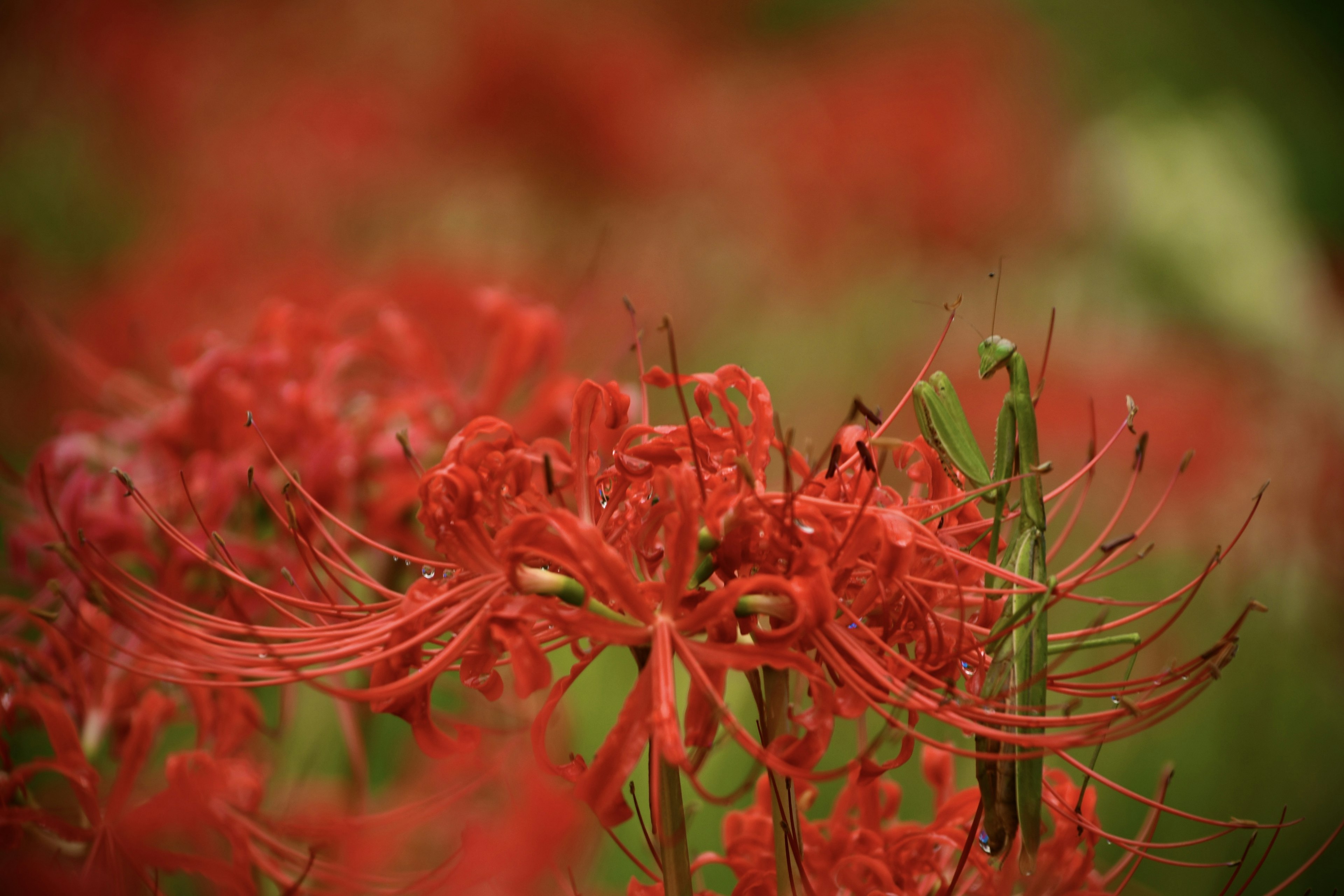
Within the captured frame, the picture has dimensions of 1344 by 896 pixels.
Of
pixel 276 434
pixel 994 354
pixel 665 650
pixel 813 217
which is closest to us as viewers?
pixel 665 650

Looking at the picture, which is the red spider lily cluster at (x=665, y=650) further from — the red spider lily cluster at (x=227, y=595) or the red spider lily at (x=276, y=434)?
the red spider lily at (x=276, y=434)

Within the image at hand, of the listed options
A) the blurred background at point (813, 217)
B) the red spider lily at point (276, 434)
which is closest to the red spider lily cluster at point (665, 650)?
the red spider lily at point (276, 434)

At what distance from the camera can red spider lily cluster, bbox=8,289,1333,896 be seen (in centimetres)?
43

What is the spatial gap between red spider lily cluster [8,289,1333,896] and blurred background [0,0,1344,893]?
346 millimetres

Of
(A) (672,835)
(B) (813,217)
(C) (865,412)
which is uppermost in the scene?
(B) (813,217)

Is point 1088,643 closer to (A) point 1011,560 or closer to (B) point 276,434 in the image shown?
(A) point 1011,560

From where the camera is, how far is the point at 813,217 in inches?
79.4

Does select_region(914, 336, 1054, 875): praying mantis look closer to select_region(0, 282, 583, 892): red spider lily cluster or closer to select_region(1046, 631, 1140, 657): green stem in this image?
select_region(1046, 631, 1140, 657): green stem

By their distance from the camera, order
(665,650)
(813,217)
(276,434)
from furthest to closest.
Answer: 1. (813,217)
2. (276,434)
3. (665,650)

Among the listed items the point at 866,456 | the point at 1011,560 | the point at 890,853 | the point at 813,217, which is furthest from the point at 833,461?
the point at 813,217

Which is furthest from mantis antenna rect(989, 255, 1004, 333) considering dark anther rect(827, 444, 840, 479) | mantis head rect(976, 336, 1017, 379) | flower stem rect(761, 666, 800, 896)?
flower stem rect(761, 666, 800, 896)

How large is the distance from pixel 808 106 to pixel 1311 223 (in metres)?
1.07

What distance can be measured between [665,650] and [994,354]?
0.87ft

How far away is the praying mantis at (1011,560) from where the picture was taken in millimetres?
468
